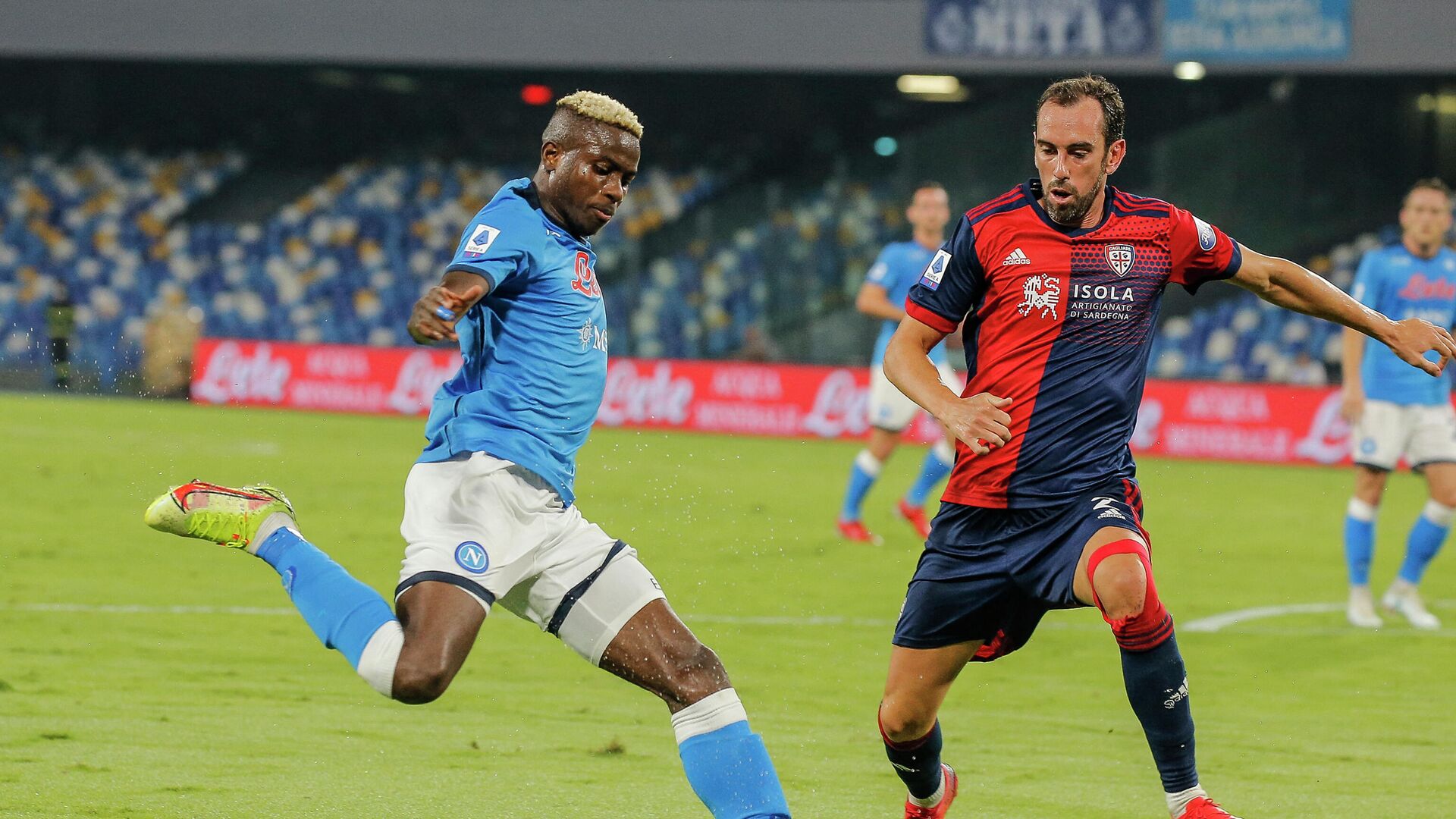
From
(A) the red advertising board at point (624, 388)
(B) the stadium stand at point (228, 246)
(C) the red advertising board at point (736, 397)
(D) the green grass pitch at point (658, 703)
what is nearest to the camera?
(D) the green grass pitch at point (658, 703)

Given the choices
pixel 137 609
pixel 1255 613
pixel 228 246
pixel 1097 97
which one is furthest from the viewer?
pixel 228 246

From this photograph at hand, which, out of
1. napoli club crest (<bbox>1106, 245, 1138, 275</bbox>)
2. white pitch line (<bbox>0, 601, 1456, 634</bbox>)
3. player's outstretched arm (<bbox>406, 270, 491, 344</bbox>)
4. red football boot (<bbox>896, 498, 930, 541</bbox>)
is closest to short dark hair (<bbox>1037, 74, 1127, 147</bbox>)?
napoli club crest (<bbox>1106, 245, 1138, 275</bbox>)

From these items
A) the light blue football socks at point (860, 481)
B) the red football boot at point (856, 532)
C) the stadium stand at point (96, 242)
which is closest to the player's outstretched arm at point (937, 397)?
the light blue football socks at point (860, 481)

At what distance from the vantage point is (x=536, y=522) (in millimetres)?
4383

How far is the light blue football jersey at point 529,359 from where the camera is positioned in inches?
173

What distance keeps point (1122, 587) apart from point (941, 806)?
1091 millimetres

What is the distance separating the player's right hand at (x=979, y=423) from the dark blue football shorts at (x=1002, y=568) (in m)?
0.26

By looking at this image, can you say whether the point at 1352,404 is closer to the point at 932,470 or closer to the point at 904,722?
the point at 932,470

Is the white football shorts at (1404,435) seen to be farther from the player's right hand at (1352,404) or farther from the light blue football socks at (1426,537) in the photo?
the light blue football socks at (1426,537)

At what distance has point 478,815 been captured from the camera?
16.4ft

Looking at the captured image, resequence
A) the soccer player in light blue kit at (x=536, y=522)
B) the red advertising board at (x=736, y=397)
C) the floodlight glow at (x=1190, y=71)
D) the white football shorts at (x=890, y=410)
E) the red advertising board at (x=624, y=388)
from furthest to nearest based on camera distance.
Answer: the floodlight glow at (x=1190, y=71)
the red advertising board at (x=624, y=388)
the red advertising board at (x=736, y=397)
the white football shorts at (x=890, y=410)
the soccer player in light blue kit at (x=536, y=522)

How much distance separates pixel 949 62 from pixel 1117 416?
2017 centimetres

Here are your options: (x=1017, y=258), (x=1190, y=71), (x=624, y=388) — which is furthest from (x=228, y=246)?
(x=1017, y=258)

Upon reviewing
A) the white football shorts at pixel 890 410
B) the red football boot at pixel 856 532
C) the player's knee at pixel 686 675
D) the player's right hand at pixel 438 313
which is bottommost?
the red football boot at pixel 856 532
